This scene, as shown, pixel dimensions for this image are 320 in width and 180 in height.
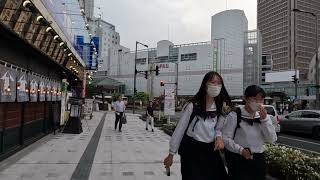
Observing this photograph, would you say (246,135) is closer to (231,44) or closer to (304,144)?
(304,144)

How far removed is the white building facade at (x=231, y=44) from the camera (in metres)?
105

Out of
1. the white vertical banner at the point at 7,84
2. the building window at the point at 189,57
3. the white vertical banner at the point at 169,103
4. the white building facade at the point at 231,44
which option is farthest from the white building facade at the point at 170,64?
the white vertical banner at the point at 7,84

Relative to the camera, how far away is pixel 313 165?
740 cm

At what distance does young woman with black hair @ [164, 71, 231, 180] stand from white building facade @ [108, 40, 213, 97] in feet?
A: 327

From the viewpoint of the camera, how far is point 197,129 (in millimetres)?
4379

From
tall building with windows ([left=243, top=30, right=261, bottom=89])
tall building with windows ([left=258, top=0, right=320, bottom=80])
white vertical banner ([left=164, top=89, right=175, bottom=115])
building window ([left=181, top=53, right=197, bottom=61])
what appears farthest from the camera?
building window ([left=181, top=53, right=197, bottom=61])

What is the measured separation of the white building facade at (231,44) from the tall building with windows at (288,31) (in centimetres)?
909

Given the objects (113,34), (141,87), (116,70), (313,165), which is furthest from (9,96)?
(116,70)

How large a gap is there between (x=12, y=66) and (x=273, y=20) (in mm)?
107692

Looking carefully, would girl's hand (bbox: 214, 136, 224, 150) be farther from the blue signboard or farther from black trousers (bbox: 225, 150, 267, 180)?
the blue signboard

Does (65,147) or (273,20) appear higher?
(273,20)

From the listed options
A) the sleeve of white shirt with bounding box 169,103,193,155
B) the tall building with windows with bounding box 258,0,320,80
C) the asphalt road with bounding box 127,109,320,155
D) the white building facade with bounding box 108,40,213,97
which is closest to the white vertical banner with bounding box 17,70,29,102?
the asphalt road with bounding box 127,109,320,155

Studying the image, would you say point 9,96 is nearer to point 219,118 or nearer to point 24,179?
point 24,179

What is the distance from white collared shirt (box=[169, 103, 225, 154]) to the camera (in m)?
4.36
